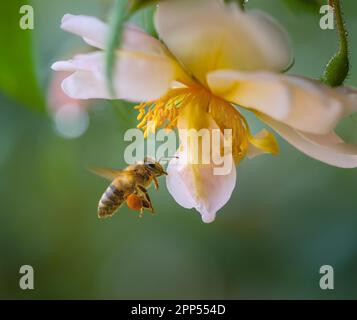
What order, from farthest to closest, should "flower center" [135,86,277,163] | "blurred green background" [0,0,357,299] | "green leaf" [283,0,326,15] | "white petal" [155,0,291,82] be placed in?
"blurred green background" [0,0,357,299]
"green leaf" [283,0,326,15]
"flower center" [135,86,277,163]
"white petal" [155,0,291,82]

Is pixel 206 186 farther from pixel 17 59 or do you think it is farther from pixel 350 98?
Result: pixel 17 59

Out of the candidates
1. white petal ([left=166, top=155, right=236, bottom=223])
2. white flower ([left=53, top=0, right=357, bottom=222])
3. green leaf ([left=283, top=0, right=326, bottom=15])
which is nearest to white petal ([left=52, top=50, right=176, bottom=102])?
white flower ([left=53, top=0, right=357, bottom=222])

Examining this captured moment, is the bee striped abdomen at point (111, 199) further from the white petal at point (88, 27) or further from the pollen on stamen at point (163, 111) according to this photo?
the white petal at point (88, 27)

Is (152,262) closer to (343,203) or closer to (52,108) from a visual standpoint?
(343,203)

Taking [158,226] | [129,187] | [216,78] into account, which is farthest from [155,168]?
[158,226]

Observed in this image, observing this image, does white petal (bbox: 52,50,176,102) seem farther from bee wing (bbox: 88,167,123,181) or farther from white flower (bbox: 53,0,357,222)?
bee wing (bbox: 88,167,123,181)
